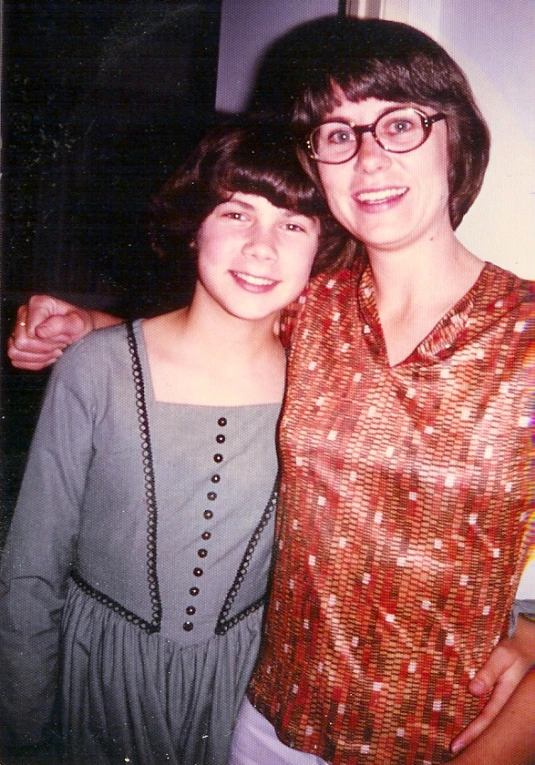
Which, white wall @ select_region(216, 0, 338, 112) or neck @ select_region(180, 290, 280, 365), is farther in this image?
white wall @ select_region(216, 0, 338, 112)

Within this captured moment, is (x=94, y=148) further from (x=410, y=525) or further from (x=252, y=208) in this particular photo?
(x=410, y=525)

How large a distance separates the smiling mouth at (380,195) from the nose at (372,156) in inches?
1.4

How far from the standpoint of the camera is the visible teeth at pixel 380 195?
38.9 inches

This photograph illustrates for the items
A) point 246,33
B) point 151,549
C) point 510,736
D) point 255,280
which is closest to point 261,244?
point 255,280

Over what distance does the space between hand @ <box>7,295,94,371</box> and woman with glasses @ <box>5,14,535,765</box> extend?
1.76 ft

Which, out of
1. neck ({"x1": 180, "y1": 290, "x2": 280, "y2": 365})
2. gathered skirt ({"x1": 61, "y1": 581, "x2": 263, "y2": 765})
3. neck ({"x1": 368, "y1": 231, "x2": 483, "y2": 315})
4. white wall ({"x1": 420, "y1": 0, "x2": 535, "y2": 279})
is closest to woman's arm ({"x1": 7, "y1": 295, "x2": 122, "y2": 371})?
neck ({"x1": 180, "y1": 290, "x2": 280, "y2": 365})

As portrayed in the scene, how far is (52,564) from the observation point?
48.2 inches

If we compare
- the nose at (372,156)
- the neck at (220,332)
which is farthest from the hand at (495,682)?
the nose at (372,156)

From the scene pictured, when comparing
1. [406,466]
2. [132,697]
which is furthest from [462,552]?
[132,697]

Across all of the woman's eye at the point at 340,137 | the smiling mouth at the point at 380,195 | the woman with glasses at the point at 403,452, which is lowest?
the woman with glasses at the point at 403,452

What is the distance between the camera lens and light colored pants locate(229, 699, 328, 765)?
1.12 m

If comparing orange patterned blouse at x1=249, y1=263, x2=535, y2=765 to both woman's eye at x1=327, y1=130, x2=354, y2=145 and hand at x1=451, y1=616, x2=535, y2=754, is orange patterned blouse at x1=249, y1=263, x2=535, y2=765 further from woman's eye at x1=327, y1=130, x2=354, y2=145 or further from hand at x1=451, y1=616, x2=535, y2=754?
woman's eye at x1=327, y1=130, x2=354, y2=145

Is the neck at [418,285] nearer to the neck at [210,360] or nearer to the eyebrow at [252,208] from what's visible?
the eyebrow at [252,208]

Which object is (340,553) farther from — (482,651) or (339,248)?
(339,248)
